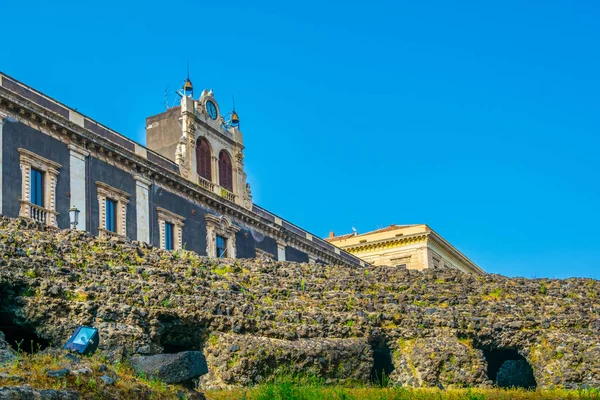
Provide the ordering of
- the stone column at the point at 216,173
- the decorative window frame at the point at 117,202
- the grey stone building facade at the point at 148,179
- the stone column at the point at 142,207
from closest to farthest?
Answer: the grey stone building facade at the point at 148,179
the decorative window frame at the point at 117,202
the stone column at the point at 142,207
the stone column at the point at 216,173

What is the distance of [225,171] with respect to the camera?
155 feet

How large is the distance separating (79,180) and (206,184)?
994 cm

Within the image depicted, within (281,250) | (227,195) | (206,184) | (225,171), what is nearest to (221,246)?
(227,195)

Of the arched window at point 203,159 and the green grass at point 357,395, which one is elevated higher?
the arched window at point 203,159

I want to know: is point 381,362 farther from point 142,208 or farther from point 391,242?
point 391,242

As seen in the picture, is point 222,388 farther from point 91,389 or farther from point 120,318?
point 91,389

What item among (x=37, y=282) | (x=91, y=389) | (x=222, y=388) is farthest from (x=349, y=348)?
(x=91, y=389)

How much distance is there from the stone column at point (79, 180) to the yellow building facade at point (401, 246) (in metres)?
32.8

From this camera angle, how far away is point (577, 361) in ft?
84.0

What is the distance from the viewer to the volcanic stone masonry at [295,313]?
786 inches

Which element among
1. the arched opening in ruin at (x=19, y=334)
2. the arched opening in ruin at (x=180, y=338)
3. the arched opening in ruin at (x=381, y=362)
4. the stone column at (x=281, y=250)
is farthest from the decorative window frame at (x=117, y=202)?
the arched opening in ruin at (x=19, y=334)

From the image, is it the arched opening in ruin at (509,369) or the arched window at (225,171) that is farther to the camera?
the arched window at (225,171)

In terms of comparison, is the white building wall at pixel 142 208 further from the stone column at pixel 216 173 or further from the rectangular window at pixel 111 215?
the stone column at pixel 216 173

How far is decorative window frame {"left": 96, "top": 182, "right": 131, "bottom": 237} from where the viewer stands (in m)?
36.1
